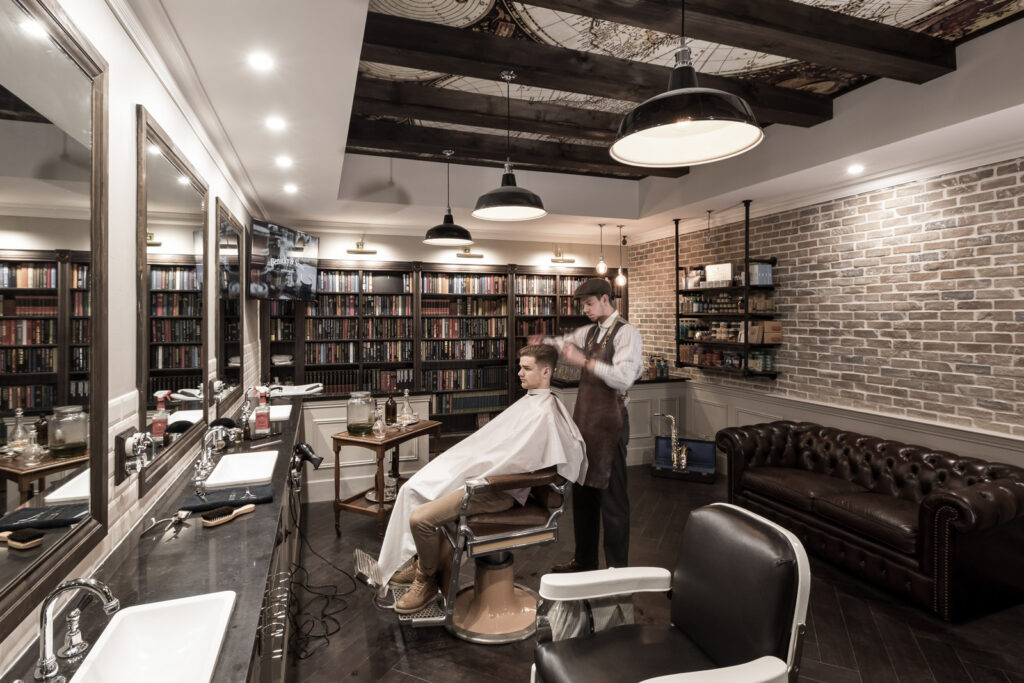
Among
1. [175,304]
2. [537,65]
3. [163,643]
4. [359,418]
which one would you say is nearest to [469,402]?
[359,418]

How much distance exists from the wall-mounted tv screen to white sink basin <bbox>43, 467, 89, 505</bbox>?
10.5 feet

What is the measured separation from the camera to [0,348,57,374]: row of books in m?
0.92

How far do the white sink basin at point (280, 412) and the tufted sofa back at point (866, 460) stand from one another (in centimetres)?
335

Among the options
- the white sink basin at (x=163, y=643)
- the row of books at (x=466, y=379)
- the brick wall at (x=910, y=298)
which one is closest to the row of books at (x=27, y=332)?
the white sink basin at (x=163, y=643)

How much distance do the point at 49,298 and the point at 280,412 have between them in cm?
263

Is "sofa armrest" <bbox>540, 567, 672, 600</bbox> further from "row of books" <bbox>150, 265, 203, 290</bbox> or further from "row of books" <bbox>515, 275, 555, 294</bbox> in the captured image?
"row of books" <bbox>515, 275, 555, 294</bbox>

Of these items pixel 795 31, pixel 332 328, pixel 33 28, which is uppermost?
pixel 795 31

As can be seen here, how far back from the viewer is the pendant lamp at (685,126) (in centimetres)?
157

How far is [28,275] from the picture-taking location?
1.00 meters

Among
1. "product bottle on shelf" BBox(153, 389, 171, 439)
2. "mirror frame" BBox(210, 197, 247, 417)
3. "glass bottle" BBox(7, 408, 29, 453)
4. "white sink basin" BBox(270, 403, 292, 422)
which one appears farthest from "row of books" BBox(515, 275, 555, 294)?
"glass bottle" BBox(7, 408, 29, 453)

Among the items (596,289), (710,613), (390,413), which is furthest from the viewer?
(390,413)

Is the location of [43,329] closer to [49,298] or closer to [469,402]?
[49,298]

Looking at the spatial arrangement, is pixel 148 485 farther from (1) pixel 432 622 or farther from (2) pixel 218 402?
(1) pixel 432 622

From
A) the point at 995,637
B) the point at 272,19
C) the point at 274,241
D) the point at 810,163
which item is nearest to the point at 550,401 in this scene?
the point at 272,19
